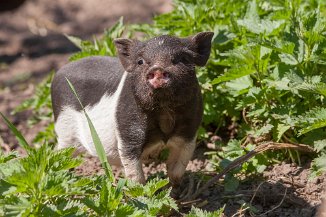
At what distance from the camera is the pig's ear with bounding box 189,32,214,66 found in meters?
4.41

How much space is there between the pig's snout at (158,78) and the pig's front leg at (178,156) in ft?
2.05

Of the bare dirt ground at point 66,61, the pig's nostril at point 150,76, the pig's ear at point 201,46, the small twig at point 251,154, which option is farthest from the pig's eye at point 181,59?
the bare dirt ground at point 66,61

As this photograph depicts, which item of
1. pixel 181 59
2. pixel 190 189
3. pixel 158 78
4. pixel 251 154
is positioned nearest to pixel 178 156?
pixel 190 189

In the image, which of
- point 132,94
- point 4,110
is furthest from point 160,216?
point 4,110

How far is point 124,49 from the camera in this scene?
14.9ft

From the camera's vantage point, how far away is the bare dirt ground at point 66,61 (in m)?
4.64

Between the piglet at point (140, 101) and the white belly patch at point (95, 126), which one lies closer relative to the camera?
the piglet at point (140, 101)

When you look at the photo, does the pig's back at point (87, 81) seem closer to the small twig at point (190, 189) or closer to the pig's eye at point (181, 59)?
the pig's eye at point (181, 59)

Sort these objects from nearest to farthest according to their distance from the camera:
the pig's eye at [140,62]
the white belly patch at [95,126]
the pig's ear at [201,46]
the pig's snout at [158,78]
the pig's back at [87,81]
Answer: the pig's snout at [158,78] < the pig's eye at [140,62] < the pig's ear at [201,46] < the white belly patch at [95,126] < the pig's back at [87,81]

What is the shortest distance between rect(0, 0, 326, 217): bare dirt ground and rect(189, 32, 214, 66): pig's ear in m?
0.94

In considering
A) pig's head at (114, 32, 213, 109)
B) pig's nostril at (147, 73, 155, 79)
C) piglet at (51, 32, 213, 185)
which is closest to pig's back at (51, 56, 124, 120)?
piglet at (51, 32, 213, 185)

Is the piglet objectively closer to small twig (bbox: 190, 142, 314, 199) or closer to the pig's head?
the pig's head

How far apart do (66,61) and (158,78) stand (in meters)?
4.19

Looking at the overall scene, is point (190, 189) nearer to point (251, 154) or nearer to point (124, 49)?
point (251, 154)
